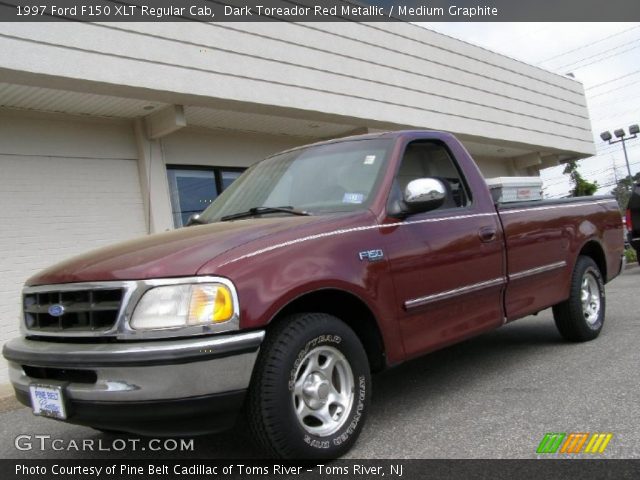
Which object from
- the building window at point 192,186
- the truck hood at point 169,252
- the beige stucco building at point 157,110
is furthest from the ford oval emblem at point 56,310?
the building window at point 192,186

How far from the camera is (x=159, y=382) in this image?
8.48ft

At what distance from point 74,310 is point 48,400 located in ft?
1.42

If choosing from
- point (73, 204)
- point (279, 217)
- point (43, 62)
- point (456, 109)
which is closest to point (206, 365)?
point (279, 217)

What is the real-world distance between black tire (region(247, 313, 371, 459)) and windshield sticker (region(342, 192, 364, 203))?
85cm

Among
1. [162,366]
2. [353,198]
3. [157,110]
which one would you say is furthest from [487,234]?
[157,110]

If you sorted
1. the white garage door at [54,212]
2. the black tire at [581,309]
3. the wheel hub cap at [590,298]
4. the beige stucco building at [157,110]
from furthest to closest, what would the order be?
the white garage door at [54,212] → the beige stucco building at [157,110] → the wheel hub cap at [590,298] → the black tire at [581,309]

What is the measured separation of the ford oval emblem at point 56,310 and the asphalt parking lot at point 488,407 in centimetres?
116

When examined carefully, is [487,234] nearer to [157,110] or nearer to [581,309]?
[581,309]

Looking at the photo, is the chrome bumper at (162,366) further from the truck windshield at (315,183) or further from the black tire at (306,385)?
the truck windshield at (315,183)

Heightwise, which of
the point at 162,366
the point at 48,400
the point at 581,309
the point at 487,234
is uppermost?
the point at 487,234

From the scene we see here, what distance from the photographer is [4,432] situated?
4.56 meters

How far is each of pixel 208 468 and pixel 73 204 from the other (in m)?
5.76

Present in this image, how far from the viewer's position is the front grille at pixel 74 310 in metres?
2.75

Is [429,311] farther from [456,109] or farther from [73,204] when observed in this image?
[456,109]
